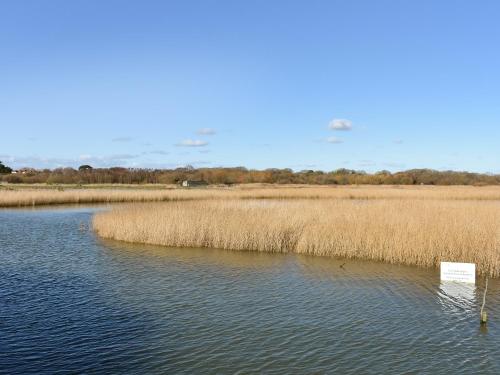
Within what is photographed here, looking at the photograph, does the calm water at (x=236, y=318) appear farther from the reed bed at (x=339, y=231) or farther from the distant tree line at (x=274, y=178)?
the distant tree line at (x=274, y=178)

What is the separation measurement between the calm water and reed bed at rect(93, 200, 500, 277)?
86 centimetres

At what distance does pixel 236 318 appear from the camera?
7074 millimetres

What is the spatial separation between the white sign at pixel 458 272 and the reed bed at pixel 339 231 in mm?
1276

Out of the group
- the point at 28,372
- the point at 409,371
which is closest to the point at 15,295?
the point at 28,372

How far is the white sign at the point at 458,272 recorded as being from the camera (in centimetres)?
928

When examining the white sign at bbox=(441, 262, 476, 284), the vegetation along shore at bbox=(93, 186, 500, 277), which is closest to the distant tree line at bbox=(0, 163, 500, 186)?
the vegetation along shore at bbox=(93, 186, 500, 277)

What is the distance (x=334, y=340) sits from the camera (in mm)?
6223

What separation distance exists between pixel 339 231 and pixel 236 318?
6.67 metres

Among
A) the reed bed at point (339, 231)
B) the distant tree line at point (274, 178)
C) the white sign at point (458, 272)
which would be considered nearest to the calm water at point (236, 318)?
the white sign at point (458, 272)

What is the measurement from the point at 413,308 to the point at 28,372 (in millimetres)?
5770

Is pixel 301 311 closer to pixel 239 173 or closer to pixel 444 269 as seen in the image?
pixel 444 269

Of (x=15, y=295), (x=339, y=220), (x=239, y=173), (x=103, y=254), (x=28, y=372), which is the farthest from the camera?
(x=239, y=173)

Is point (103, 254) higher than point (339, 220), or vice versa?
point (339, 220)

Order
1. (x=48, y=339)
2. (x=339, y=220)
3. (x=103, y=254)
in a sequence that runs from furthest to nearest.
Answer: (x=339, y=220), (x=103, y=254), (x=48, y=339)
